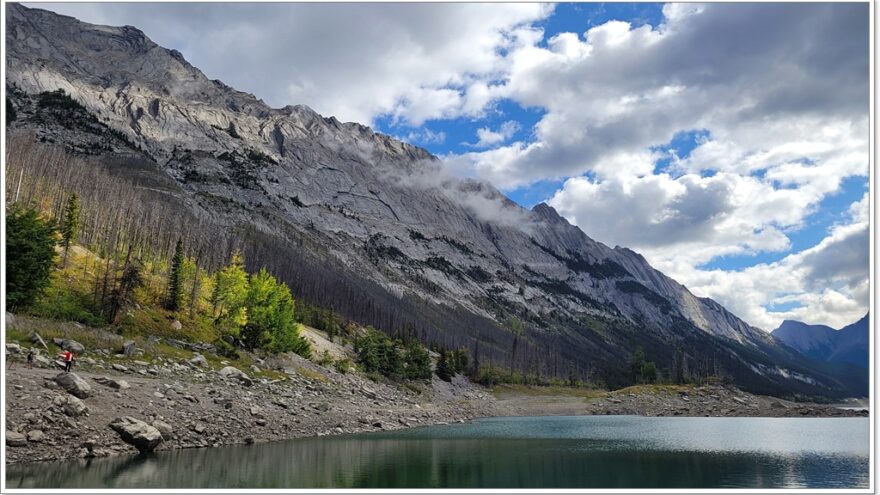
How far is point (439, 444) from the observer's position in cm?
5125

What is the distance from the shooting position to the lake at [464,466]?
28.8m

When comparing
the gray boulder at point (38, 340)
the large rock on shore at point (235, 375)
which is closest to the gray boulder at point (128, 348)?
the large rock on shore at point (235, 375)

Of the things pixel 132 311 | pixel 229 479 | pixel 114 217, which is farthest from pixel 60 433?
pixel 114 217

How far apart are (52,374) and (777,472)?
50973 mm

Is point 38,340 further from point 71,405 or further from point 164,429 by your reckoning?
point 164,429

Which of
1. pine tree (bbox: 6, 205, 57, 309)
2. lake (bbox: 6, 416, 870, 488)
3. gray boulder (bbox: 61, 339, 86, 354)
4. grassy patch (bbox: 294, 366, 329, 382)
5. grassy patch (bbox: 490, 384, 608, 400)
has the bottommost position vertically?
grassy patch (bbox: 490, 384, 608, 400)

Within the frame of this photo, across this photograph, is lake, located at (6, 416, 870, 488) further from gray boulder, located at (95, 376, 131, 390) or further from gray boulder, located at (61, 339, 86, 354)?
gray boulder, located at (61, 339, 86, 354)

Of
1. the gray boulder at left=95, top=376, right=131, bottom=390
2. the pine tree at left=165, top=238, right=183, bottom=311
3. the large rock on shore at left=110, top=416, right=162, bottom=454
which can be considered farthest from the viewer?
the pine tree at left=165, top=238, right=183, bottom=311

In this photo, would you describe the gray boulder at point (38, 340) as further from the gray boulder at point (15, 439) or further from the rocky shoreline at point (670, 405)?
the rocky shoreline at point (670, 405)

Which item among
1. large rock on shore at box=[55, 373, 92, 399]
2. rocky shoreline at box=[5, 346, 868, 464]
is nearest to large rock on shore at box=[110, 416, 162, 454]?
Result: rocky shoreline at box=[5, 346, 868, 464]

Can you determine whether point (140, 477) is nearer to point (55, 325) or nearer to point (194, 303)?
point (55, 325)

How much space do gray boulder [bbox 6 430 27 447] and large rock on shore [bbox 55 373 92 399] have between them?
5.61m

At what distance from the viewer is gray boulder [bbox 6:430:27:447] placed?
1128 inches

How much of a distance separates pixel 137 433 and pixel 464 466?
22.1 m
